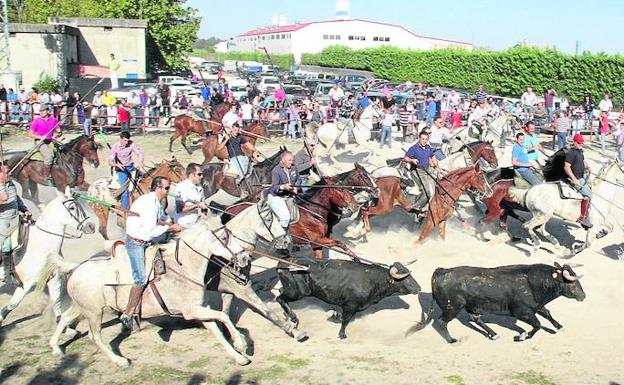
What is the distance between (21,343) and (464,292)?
6.11 m

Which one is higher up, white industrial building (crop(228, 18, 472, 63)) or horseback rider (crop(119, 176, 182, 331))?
white industrial building (crop(228, 18, 472, 63))

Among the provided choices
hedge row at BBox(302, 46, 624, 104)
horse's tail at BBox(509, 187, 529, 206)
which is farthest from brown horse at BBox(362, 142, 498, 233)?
hedge row at BBox(302, 46, 624, 104)

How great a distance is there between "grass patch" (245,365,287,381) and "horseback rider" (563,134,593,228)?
7511 millimetres

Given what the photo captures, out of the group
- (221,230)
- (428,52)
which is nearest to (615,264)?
(221,230)

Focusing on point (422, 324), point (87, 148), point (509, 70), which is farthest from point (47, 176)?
point (509, 70)

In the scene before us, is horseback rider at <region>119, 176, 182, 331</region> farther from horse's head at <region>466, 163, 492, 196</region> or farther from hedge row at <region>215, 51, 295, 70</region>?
hedge row at <region>215, 51, 295, 70</region>

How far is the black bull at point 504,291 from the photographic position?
29.2ft

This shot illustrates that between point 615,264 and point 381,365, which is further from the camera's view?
point 615,264

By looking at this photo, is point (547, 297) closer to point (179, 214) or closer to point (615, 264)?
point (615, 264)

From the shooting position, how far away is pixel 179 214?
1048 cm

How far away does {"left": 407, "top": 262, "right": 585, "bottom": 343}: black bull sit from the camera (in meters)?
8.91

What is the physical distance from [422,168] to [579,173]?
3.07 metres

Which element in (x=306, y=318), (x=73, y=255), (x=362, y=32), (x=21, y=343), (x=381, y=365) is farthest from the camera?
(x=362, y=32)

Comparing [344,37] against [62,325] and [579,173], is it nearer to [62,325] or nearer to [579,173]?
[579,173]
